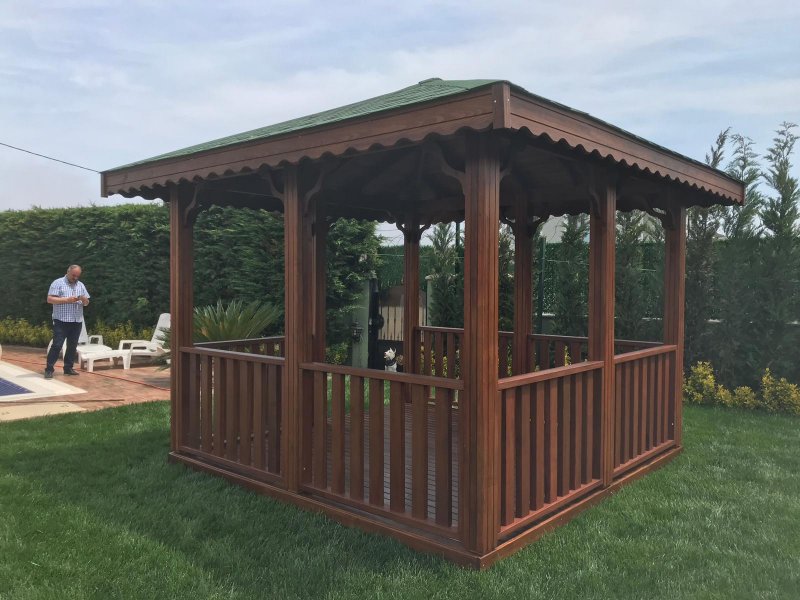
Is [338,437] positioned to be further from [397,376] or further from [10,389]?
[10,389]

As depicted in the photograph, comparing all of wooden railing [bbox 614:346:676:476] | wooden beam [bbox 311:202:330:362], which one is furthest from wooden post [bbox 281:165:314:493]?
wooden railing [bbox 614:346:676:476]

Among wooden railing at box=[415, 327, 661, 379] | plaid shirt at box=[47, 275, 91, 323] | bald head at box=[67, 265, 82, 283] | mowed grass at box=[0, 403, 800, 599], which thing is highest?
bald head at box=[67, 265, 82, 283]

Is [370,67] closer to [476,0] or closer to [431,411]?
[476,0]

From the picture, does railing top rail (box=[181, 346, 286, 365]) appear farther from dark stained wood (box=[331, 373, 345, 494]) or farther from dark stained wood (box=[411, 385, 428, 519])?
dark stained wood (box=[411, 385, 428, 519])

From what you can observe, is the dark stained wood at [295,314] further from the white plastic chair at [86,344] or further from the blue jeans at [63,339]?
the white plastic chair at [86,344]

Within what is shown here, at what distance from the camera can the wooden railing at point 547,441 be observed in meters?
3.24

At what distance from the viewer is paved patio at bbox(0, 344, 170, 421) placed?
669 centimetres

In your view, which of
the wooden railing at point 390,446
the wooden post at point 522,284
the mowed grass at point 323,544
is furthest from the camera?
the wooden post at point 522,284

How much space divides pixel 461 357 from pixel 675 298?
2442mm

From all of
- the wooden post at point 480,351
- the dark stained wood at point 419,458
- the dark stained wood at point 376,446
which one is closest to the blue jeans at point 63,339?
the dark stained wood at point 376,446

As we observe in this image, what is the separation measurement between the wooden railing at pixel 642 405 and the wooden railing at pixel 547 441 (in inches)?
15.7

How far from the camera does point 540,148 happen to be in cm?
328

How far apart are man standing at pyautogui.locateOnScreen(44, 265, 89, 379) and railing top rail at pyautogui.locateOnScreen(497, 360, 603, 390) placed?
294 inches

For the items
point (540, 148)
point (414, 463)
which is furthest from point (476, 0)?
point (414, 463)
